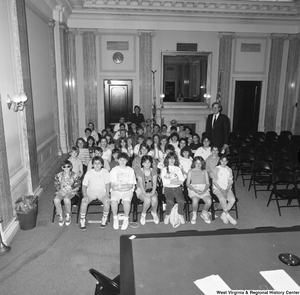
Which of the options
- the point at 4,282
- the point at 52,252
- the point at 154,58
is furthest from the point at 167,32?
the point at 4,282

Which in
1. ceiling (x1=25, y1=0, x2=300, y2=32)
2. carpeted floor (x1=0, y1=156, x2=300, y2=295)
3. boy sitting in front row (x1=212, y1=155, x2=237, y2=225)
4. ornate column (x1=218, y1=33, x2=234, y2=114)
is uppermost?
ceiling (x1=25, y1=0, x2=300, y2=32)

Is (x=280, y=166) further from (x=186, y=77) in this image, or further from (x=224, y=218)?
(x=186, y=77)

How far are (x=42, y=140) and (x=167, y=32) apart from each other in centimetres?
692

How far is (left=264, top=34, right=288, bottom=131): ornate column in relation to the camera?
483 inches

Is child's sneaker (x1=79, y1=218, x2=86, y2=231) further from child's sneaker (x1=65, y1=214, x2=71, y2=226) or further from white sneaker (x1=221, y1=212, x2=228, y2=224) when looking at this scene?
white sneaker (x1=221, y1=212, x2=228, y2=224)

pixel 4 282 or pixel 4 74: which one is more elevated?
pixel 4 74

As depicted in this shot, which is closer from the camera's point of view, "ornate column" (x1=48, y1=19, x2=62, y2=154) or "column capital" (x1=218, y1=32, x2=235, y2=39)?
"ornate column" (x1=48, y1=19, x2=62, y2=154)

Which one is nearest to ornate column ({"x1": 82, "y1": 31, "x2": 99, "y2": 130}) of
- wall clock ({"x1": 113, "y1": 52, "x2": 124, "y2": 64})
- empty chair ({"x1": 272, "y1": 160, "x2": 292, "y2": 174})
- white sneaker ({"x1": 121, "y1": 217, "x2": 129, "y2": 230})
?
wall clock ({"x1": 113, "y1": 52, "x2": 124, "y2": 64})

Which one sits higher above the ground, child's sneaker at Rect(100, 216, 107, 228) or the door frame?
the door frame

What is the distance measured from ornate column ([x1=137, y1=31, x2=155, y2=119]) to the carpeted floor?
686 centimetres

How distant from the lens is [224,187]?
5859mm

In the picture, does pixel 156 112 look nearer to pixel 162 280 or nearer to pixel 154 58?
pixel 154 58

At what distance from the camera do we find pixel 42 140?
8.23 m

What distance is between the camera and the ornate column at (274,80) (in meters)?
12.3
